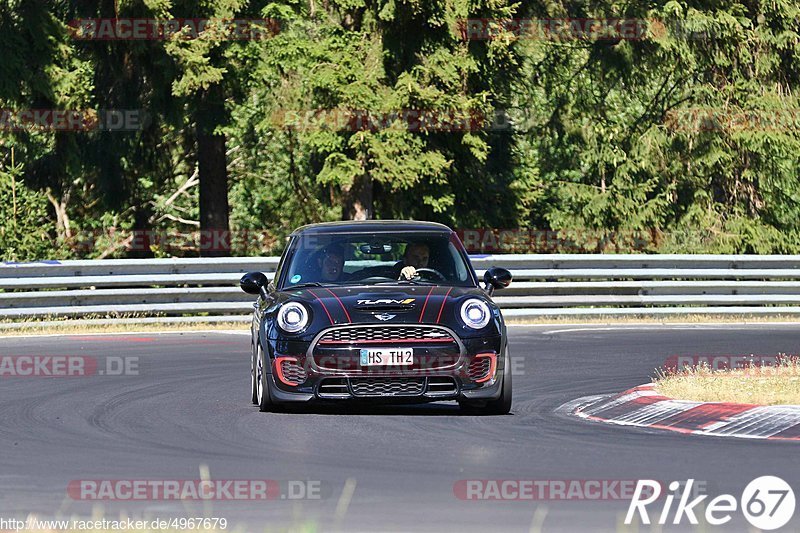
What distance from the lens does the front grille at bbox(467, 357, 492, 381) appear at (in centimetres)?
1147

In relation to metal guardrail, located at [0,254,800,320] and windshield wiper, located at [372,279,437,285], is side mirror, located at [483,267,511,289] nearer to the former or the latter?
windshield wiper, located at [372,279,437,285]

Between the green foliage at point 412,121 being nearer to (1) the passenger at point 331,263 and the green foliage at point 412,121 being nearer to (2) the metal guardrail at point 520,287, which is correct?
(2) the metal guardrail at point 520,287

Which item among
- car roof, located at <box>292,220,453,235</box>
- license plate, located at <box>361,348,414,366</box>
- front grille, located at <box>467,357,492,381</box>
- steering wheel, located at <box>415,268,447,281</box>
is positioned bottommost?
front grille, located at <box>467,357,492,381</box>

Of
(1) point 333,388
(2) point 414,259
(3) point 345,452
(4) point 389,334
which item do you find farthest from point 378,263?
(3) point 345,452

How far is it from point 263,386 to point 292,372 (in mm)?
438

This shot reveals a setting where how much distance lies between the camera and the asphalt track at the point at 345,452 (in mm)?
7625

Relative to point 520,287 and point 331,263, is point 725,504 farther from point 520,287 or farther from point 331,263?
point 520,287

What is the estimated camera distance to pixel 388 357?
11.3 metres

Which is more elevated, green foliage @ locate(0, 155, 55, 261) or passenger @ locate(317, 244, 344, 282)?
passenger @ locate(317, 244, 344, 282)

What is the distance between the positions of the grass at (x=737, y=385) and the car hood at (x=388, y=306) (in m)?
1.81

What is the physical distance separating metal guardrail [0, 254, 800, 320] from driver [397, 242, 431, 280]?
10.2m

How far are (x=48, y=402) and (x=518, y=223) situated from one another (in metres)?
23.2

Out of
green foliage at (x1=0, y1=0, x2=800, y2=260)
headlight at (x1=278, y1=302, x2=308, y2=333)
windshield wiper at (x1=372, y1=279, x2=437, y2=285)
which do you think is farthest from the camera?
green foliage at (x1=0, y1=0, x2=800, y2=260)

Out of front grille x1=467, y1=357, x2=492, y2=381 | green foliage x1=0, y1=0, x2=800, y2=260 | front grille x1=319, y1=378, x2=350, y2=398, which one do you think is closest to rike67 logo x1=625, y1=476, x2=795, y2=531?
front grille x1=467, y1=357, x2=492, y2=381
